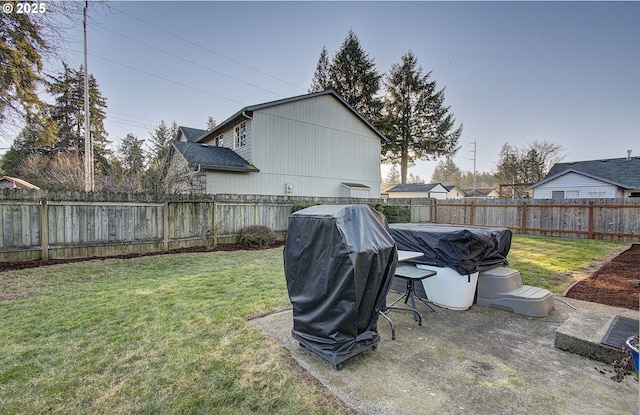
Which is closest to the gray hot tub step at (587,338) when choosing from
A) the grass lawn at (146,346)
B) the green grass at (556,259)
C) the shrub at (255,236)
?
the green grass at (556,259)

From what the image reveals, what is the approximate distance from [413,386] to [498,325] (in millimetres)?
1834

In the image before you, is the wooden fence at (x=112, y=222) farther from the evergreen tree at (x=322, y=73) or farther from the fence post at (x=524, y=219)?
the evergreen tree at (x=322, y=73)

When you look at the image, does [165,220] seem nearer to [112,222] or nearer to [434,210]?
[112,222]

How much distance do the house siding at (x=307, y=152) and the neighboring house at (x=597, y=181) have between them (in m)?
11.1

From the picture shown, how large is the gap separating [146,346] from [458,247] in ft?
12.2

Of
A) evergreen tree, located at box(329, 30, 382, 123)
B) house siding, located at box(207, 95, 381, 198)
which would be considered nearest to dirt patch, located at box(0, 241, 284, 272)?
house siding, located at box(207, 95, 381, 198)

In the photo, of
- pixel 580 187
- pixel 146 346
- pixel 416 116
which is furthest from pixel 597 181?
→ pixel 146 346

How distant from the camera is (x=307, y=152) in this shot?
14891 millimetres

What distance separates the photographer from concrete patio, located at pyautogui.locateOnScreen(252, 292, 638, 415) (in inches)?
77.8

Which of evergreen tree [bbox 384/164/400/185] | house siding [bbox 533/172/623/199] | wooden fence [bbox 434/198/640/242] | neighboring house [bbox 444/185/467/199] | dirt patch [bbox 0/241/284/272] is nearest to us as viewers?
dirt patch [bbox 0/241/284/272]

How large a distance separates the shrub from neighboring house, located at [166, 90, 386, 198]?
12.7 ft

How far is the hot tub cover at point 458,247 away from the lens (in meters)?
3.76

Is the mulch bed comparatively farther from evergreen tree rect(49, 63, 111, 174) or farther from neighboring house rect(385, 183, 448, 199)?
neighboring house rect(385, 183, 448, 199)

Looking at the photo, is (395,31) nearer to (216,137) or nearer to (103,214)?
(216,137)
